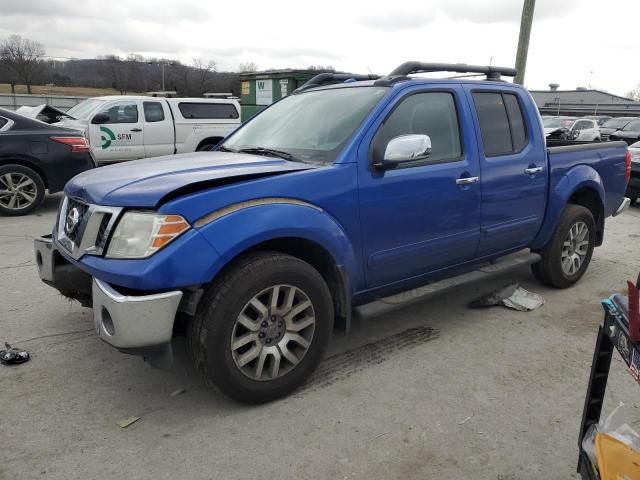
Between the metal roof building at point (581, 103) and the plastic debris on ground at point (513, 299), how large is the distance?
5020cm

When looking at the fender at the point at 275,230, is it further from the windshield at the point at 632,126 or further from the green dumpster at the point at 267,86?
the windshield at the point at 632,126

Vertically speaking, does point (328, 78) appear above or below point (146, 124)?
above

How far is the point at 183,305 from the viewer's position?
2717 millimetres

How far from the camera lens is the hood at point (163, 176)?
9.01 feet

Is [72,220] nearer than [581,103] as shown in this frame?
Yes

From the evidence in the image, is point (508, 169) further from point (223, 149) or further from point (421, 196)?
point (223, 149)

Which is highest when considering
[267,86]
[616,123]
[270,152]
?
[267,86]

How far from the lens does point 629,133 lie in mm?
21328

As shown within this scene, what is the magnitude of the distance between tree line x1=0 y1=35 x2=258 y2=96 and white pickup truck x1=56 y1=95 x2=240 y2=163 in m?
18.7

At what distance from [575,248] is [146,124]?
9.93 meters

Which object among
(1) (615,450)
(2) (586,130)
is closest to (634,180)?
(1) (615,450)

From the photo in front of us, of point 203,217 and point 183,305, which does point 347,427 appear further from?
point 203,217

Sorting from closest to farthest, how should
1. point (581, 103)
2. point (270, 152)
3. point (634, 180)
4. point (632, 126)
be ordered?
point (270, 152) < point (634, 180) < point (632, 126) < point (581, 103)

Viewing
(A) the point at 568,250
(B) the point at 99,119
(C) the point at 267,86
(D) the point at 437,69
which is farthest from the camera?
(C) the point at 267,86
